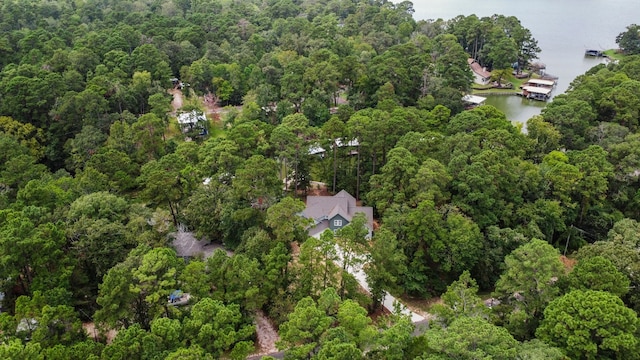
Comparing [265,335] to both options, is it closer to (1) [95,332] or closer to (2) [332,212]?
(1) [95,332]

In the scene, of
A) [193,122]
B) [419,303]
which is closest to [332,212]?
[419,303]

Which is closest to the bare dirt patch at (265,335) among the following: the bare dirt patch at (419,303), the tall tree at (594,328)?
the bare dirt patch at (419,303)

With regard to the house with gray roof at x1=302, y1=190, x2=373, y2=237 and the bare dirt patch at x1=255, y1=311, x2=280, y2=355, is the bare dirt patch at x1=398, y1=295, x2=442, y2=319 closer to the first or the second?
the house with gray roof at x1=302, y1=190, x2=373, y2=237

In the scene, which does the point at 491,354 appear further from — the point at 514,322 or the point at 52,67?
the point at 52,67

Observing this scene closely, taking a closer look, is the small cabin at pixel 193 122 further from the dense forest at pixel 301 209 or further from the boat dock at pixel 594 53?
the boat dock at pixel 594 53

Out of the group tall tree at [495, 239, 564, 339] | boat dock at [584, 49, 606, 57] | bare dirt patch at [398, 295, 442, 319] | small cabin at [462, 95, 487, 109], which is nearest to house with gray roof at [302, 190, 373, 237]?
bare dirt patch at [398, 295, 442, 319]
